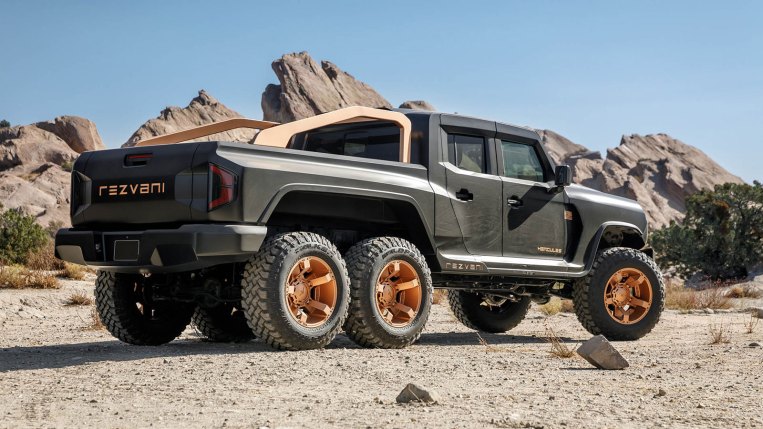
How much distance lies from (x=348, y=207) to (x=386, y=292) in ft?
2.61

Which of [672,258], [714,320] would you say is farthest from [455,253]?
[672,258]

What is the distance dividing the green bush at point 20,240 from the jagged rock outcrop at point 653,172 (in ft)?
233

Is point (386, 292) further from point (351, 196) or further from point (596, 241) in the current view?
point (596, 241)

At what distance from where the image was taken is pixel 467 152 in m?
9.26

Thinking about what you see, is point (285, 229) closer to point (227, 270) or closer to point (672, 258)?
point (227, 270)

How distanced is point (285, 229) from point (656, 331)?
5865mm

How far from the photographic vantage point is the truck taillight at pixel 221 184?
Answer: 7.25 m

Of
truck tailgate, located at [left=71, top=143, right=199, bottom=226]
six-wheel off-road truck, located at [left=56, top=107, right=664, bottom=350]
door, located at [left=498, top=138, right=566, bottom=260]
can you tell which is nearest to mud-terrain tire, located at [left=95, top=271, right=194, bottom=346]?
six-wheel off-road truck, located at [left=56, top=107, right=664, bottom=350]

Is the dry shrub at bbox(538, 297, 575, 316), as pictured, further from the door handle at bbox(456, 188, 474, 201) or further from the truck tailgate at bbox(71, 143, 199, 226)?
the truck tailgate at bbox(71, 143, 199, 226)

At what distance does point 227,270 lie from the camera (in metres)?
8.37

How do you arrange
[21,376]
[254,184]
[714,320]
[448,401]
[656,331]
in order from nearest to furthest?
[448,401] < [21,376] < [254,184] < [656,331] < [714,320]

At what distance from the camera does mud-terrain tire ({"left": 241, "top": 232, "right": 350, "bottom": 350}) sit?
7414mm

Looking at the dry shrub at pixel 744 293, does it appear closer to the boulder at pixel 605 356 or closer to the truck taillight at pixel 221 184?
the boulder at pixel 605 356

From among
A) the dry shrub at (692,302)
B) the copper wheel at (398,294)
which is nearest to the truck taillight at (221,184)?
the copper wheel at (398,294)
